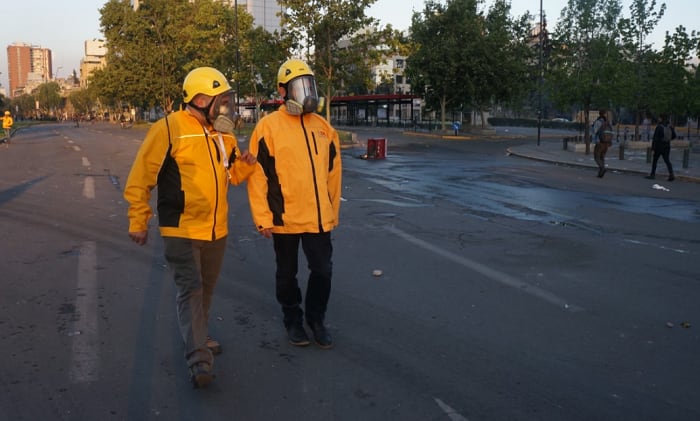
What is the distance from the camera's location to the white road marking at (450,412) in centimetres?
371

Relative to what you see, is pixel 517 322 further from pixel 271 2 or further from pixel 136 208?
pixel 271 2

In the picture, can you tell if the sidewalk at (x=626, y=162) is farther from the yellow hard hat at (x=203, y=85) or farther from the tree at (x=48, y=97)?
the tree at (x=48, y=97)

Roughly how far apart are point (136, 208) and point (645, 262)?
5878 mm

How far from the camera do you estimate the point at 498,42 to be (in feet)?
149

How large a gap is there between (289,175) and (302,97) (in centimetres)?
52

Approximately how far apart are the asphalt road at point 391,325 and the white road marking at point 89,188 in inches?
102

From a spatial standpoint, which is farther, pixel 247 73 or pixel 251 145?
pixel 247 73

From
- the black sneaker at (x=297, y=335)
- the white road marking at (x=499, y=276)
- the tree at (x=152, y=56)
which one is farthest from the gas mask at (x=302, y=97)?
the tree at (x=152, y=56)

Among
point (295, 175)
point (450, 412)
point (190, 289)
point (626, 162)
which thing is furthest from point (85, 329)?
point (626, 162)

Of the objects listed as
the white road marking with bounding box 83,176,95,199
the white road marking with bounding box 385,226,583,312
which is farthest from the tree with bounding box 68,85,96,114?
the white road marking with bounding box 385,226,583,312

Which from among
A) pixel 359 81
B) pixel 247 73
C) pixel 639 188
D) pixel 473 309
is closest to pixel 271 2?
pixel 247 73

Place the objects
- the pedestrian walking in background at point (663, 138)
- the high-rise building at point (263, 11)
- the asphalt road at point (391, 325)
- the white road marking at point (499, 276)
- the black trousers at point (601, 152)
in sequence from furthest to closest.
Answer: the high-rise building at point (263, 11), the black trousers at point (601, 152), the pedestrian walking in background at point (663, 138), the white road marking at point (499, 276), the asphalt road at point (391, 325)

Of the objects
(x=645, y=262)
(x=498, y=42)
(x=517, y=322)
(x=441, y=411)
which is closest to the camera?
(x=441, y=411)

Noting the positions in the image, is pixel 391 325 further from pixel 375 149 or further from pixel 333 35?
pixel 333 35
